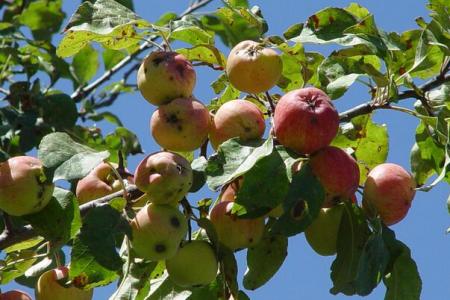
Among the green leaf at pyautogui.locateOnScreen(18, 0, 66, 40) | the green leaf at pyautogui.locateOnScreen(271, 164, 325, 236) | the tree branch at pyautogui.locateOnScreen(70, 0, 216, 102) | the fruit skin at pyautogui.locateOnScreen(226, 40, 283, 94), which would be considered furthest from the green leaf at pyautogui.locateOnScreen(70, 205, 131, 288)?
the green leaf at pyautogui.locateOnScreen(18, 0, 66, 40)

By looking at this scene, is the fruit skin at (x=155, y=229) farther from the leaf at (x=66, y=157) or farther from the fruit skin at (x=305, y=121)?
the fruit skin at (x=305, y=121)

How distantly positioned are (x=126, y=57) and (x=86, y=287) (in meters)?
2.38

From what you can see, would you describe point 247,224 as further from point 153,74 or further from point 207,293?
point 153,74

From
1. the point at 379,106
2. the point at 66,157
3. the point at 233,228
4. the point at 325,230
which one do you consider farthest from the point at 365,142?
the point at 66,157

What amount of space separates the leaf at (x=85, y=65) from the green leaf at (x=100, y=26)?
6.26 feet

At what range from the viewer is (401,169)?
79.8 inches

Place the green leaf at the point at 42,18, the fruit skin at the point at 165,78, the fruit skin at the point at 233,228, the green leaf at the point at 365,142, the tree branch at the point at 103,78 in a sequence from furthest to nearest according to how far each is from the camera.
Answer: the green leaf at the point at 42,18, the tree branch at the point at 103,78, the green leaf at the point at 365,142, the fruit skin at the point at 165,78, the fruit skin at the point at 233,228

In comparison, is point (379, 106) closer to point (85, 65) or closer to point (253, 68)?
point (253, 68)

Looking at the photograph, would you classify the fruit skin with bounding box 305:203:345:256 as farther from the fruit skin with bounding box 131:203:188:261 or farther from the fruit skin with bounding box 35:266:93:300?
the fruit skin with bounding box 35:266:93:300

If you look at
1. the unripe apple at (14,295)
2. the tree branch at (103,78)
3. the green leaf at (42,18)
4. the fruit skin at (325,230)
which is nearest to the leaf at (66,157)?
the unripe apple at (14,295)

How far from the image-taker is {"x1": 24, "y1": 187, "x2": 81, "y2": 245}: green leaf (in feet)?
6.01

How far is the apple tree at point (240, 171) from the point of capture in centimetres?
182

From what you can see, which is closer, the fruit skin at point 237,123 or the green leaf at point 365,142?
the fruit skin at point 237,123

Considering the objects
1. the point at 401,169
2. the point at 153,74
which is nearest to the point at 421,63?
the point at 401,169
